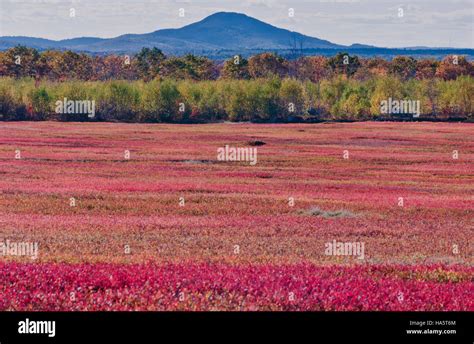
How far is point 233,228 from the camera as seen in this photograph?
26.4 meters

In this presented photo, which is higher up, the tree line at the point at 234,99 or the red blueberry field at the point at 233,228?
the tree line at the point at 234,99

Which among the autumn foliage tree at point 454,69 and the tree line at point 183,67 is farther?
the autumn foliage tree at point 454,69

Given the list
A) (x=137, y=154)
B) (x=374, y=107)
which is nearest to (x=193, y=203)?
(x=137, y=154)

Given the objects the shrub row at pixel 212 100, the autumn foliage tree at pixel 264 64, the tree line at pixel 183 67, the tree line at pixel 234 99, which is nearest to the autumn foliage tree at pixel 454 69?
the tree line at pixel 183 67

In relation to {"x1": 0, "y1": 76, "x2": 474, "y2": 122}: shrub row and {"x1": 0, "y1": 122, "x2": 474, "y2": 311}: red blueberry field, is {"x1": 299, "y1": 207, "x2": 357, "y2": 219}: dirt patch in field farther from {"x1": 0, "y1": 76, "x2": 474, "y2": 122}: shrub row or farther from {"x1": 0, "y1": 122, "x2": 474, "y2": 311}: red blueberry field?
{"x1": 0, "y1": 76, "x2": 474, "y2": 122}: shrub row

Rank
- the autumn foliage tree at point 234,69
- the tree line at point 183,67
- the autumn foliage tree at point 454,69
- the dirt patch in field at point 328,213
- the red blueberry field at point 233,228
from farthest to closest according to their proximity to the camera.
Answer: the autumn foliage tree at point 454,69, the autumn foliage tree at point 234,69, the tree line at point 183,67, the dirt patch in field at point 328,213, the red blueberry field at point 233,228

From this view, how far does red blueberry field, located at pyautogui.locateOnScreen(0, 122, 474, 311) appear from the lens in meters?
12.0

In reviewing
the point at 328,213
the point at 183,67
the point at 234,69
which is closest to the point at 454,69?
the point at 234,69

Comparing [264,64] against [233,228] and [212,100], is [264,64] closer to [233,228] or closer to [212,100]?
[212,100]

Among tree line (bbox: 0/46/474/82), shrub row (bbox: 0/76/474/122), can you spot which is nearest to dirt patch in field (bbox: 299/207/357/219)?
shrub row (bbox: 0/76/474/122)

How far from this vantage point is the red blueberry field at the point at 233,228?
1198 centimetres

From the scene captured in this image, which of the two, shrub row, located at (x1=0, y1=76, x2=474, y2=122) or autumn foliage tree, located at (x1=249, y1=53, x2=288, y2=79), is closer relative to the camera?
shrub row, located at (x1=0, y1=76, x2=474, y2=122)

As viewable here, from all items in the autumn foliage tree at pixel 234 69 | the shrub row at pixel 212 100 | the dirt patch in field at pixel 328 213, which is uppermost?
the autumn foliage tree at pixel 234 69

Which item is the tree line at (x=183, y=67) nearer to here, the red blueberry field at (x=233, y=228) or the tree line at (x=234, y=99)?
the tree line at (x=234, y=99)
